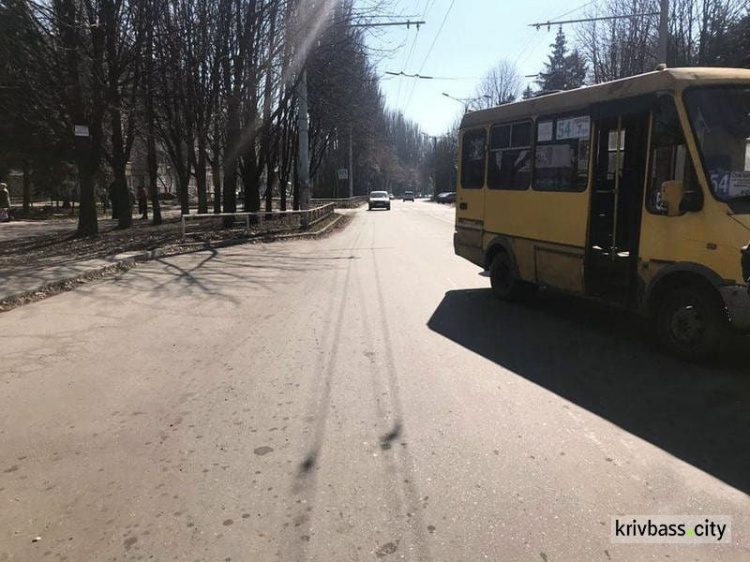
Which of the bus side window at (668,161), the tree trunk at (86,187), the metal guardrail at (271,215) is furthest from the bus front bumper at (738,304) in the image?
the tree trunk at (86,187)

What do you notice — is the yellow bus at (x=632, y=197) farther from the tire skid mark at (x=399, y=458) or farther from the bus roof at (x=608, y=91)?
the tire skid mark at (x=399, y=458)

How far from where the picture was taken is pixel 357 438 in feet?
13.7

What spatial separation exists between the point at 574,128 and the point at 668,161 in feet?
5.71

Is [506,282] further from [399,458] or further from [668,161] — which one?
[399,458]

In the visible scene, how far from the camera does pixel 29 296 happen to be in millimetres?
9203

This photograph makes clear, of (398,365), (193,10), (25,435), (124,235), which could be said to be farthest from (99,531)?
(193,10)

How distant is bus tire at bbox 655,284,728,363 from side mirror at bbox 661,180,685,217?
762 mm

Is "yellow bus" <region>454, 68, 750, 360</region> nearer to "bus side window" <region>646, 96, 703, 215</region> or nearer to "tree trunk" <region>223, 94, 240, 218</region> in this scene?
"bus side window" <region>646, 96, 703, 215</region>

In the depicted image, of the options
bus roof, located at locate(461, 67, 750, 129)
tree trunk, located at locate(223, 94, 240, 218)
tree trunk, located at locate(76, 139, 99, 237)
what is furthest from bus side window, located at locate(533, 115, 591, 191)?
tree trunk, located at locate(223, 94, 240, 218)

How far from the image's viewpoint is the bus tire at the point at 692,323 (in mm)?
5551

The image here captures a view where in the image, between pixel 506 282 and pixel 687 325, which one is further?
pixel 506 282

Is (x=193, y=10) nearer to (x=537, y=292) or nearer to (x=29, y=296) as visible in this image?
(x=29, y=296)

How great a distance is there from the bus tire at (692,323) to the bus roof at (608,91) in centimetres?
200

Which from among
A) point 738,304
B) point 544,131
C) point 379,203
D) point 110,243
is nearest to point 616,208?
point 544,131
